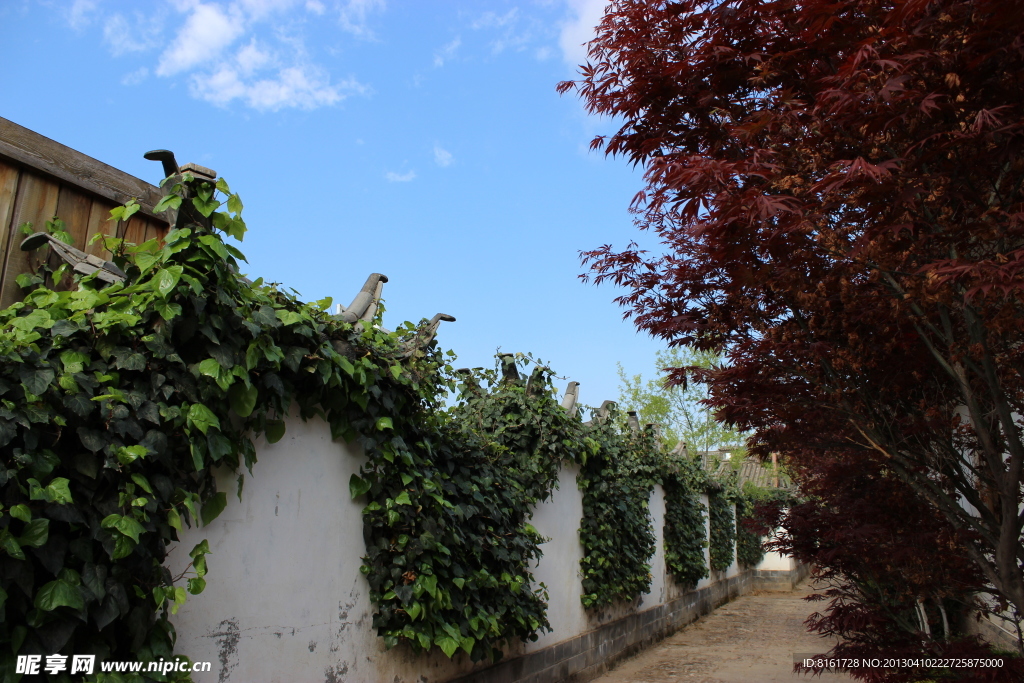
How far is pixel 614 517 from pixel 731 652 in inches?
109

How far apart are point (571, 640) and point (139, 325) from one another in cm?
515

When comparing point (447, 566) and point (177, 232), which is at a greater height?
point (177, 232)

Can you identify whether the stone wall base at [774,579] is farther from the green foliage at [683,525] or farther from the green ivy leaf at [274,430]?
the green ivy leaf at [274,430]

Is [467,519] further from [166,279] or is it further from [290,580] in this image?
[166,279]

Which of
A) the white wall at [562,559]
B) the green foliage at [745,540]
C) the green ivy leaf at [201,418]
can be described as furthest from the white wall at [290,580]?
the green foliage at [745,540]

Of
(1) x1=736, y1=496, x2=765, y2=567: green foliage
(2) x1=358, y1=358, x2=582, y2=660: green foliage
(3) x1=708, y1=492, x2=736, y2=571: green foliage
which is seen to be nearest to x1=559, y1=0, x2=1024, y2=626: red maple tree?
(2) x1=358, y1=358, x2=582, y2=660: green foliage

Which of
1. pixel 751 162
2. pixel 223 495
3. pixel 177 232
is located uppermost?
pixel 751 162

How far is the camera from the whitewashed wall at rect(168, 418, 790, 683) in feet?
9.86

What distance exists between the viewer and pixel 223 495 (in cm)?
298

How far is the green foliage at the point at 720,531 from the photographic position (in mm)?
13643

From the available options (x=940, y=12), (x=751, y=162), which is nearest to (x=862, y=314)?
(x=751, y=162)

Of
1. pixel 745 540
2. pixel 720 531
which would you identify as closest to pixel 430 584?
pixel 720 531

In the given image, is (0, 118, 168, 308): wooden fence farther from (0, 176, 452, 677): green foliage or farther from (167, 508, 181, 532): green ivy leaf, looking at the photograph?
(167, 508, 181, 532): green ivy leaf

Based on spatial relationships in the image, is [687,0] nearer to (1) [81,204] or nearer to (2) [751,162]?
(2) [751,162]
